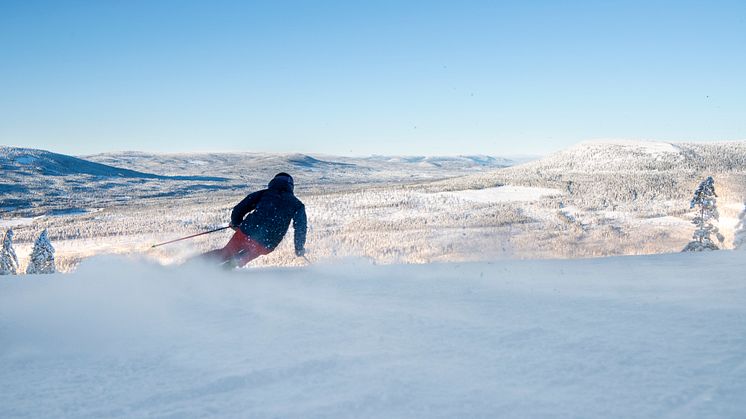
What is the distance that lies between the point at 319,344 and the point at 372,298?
1.67m

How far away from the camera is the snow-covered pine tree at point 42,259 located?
24.2m

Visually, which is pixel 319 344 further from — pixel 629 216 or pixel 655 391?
pixel 629 216

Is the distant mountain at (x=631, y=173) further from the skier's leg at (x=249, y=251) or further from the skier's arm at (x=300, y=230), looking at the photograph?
the skier's leg at (x=249, y=251)

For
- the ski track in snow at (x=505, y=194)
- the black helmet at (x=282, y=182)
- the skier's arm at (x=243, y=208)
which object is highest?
the black helmet at (x=282, y=182)

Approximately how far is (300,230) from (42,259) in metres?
20.5

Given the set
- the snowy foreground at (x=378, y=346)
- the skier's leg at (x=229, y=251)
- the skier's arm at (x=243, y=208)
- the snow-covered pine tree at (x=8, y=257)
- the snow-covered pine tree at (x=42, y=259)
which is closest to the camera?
the snowy foreground at (x=378, y=346)

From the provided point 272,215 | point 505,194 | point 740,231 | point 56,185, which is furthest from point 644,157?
point 56,185

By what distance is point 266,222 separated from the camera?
29.9 feet

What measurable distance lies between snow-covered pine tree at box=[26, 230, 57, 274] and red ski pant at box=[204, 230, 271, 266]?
62.9 feet

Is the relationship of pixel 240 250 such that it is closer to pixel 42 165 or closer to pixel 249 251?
pixel 249 251

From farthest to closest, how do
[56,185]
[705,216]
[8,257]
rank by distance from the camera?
[56,185] → [8,257] → [705,216]

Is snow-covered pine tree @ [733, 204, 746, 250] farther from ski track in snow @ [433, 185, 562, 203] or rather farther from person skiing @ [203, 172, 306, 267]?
ski track in snow @ [433, 185, 562, 203]

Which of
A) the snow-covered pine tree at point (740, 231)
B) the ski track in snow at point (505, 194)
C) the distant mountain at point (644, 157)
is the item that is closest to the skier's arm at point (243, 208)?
the snow-covered pine tree at point (740, 231)

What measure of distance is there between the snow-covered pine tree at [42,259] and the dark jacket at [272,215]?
1904 centimetres
